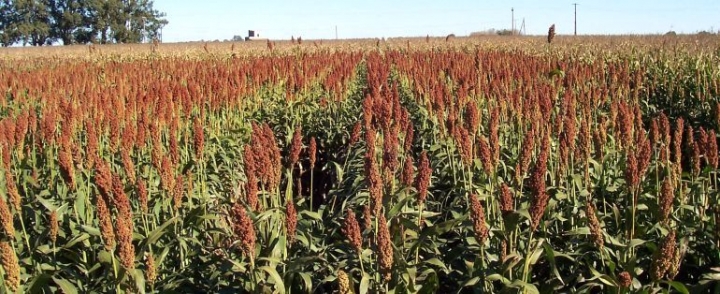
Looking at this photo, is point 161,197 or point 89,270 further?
point 161,197

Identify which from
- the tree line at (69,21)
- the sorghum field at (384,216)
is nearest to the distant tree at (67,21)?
the tree line at (69,21)

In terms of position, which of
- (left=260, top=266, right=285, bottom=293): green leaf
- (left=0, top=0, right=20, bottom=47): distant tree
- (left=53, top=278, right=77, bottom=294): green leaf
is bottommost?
(left=53, top=278, right=77, bottom=294): green leaf

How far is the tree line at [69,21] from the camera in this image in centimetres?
6288

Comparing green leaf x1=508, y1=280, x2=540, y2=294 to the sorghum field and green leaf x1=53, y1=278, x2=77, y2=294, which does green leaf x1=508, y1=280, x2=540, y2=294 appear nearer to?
the sorghum field

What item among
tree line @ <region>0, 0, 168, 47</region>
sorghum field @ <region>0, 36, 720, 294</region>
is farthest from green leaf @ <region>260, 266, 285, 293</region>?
tree line @ <region>0, 0, 168, 47</region>

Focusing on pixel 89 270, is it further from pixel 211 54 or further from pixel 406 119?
pixel 211 54

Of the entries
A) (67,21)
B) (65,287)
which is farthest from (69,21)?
(65,287)

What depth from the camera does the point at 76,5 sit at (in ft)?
213

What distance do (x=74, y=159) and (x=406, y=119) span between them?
183 cm

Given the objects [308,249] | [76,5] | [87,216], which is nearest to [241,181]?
[87,216]

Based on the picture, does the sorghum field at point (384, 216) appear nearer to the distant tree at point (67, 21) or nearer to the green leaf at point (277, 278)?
the green leaf at point (277, 278)

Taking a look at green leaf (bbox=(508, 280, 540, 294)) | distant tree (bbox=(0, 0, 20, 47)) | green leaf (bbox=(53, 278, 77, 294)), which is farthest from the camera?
distant tree (bbox=(0, 0, 20, 47))

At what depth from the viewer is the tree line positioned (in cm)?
6288

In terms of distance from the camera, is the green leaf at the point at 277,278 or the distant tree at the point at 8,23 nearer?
the green leaf at the point at 277,278
